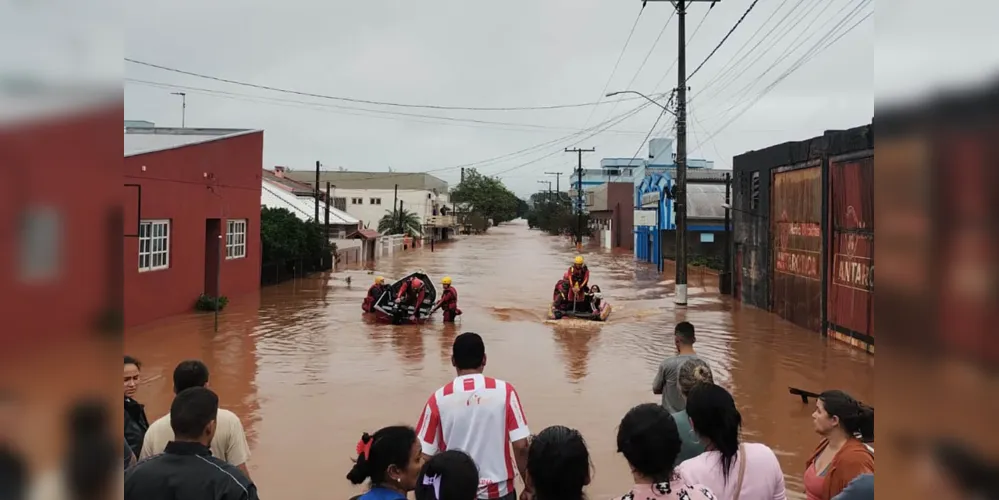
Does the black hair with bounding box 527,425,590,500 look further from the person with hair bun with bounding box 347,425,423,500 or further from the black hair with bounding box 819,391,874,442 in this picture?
the black hair with bounding box 819,391,874,442

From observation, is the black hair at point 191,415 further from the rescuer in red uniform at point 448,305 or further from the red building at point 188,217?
the rescuer in red uniform at point 448,305

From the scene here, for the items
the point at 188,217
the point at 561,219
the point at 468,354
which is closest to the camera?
the point at 468,354

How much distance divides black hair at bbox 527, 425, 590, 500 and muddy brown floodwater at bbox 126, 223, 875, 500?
13.4ft

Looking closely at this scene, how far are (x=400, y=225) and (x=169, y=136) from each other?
1647 inches

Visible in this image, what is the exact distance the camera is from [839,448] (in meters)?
3.75

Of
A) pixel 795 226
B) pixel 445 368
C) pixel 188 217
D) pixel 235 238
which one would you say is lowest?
pixel 445 368

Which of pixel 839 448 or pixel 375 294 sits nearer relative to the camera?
pixel 839 448

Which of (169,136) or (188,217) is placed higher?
(169,136)

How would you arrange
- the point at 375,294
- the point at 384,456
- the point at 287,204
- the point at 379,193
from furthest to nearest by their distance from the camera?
the point at 379,193, the point at 287,204, the point at 375,294, the point at 384,456

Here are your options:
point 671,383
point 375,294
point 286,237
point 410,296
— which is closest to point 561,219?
point 286,237

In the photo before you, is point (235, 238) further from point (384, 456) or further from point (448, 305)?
point (384, 456)

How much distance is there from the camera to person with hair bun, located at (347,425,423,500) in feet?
10.0

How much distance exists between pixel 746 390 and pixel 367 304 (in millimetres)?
11115

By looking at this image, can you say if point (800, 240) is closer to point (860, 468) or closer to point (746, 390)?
point (746, 390)
